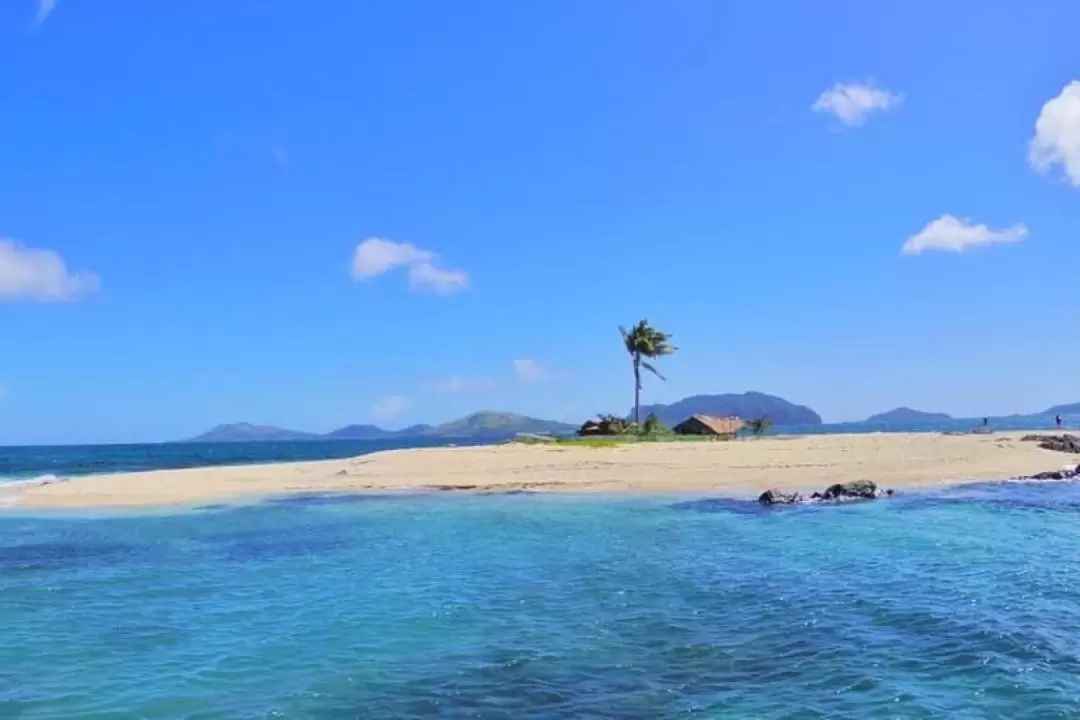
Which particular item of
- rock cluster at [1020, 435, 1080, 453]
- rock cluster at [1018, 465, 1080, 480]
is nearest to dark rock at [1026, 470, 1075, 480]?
rock cluster at [1018, 465, 1080, 480]

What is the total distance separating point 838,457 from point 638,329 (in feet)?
127

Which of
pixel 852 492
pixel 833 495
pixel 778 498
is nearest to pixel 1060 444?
pixel 852 492

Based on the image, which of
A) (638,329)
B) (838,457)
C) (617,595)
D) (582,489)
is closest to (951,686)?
(617,595)

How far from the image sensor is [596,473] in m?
41.9

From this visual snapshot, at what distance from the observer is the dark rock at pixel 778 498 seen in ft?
98.3

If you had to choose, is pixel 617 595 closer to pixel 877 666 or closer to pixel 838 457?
pixel 877 666

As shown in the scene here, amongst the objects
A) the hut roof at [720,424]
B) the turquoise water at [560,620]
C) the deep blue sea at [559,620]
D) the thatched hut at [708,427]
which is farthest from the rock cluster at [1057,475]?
the hut roof at [720,424]

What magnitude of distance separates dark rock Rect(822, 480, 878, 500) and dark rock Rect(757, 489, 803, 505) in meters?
1.20

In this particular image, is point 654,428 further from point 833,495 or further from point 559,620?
point 559,620

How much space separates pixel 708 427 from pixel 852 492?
4255cm

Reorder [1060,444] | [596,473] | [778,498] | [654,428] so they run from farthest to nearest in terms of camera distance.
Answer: [654,428] < [1060,444] < [596,473] < [778,498]

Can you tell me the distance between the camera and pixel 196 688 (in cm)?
1143

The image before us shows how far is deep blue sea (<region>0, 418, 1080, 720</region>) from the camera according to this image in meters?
10.7

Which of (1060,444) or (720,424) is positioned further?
(720,424)
